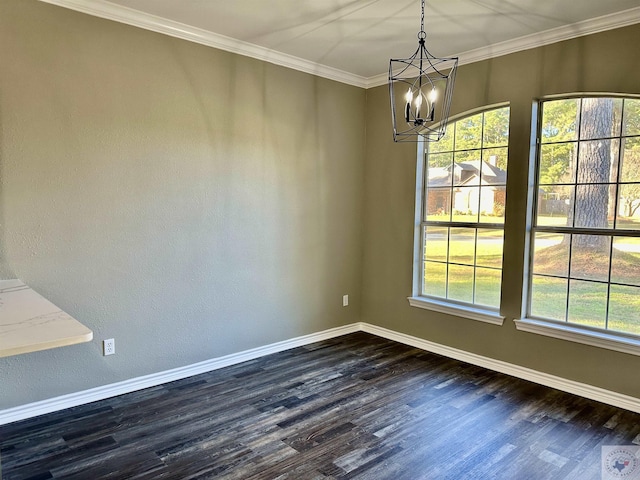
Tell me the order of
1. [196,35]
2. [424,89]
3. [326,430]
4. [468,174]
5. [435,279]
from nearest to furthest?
[326,430] < [196,35] < [468,174] < [424,89] < [435,279]

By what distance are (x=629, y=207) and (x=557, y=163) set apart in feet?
1.93

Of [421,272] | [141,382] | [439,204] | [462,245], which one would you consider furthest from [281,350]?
[439,204]

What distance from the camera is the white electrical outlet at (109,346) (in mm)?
3018

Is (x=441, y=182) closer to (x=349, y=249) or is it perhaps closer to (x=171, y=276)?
(x=349, y=249)

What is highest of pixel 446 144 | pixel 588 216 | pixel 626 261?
pixel 446 144

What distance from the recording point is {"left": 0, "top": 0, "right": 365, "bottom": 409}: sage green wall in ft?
8.81

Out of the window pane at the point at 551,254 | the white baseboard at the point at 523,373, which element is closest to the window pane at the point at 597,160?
the window pane at the point at 551,254

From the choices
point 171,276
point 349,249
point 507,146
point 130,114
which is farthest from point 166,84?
point 507,146

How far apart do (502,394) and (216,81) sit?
10.7 feet

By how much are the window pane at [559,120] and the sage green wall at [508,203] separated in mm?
117

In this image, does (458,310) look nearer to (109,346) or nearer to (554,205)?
(554,205)

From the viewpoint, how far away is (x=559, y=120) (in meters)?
→ 3.30

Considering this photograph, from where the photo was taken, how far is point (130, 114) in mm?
3043

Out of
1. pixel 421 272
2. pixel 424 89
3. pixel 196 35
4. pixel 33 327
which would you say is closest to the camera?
pixel 33 327
